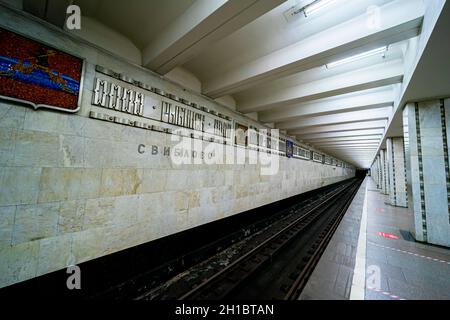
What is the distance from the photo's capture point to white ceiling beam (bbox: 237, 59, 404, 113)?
12.6 feet

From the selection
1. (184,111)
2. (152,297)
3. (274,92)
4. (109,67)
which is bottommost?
(152,297)

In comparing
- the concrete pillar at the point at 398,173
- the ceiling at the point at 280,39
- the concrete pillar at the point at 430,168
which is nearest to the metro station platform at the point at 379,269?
the concrete pillar at the point at 430,168

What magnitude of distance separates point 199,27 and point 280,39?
5.88 ft

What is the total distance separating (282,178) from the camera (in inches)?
348

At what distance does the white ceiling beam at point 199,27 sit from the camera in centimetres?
215

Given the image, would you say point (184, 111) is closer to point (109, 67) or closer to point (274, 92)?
point (109, 67)

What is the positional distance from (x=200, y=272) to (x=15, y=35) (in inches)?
185

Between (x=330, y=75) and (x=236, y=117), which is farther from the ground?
(x=330, y=75)

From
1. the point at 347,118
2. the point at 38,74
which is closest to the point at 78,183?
the point at 38,74

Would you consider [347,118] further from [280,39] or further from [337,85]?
[280,39]

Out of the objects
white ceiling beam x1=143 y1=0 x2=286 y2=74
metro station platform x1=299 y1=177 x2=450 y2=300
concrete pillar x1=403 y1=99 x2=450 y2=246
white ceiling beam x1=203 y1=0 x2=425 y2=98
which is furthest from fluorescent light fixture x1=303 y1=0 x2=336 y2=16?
metro station platform x1=299 y1=177 x2=450 y2=300

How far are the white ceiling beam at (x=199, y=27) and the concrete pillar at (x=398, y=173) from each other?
1063cm

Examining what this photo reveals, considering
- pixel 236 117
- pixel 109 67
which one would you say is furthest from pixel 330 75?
pixel 109 67

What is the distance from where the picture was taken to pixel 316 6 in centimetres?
269
